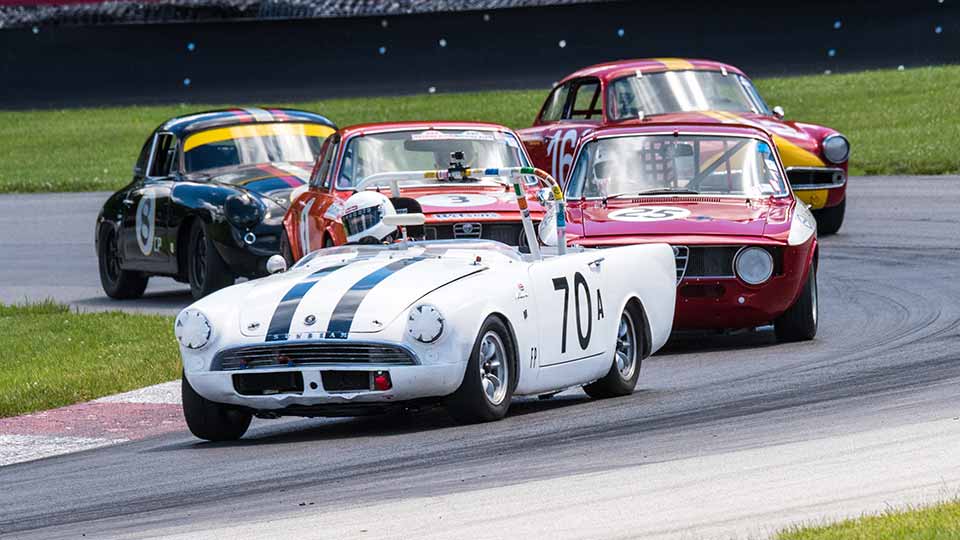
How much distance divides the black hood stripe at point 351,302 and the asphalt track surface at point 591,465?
506 mm

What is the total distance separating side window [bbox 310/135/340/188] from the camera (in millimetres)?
13805

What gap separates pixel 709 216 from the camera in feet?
38.1

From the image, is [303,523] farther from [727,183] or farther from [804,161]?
[804,161]

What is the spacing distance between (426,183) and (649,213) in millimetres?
2303

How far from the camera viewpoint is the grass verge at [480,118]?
93.6 ft

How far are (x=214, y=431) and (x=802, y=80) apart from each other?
25.7 meters

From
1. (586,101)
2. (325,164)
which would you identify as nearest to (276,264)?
(325,164)

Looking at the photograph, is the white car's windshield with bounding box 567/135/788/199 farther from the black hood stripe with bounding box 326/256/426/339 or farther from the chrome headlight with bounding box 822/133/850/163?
the chrome headlight with bounding box 822/133/850/163

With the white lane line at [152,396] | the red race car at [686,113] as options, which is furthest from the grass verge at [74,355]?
the red race car at [686,113]

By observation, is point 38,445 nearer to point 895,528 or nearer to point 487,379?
point 487,379

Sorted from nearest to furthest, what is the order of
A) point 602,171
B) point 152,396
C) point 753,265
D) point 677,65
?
point 152,396 < point 753,265 < point 602,171 < point 677,65

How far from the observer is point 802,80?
1308 inches

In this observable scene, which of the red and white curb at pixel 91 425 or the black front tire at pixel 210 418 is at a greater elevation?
the black front tire at pixel 210 418

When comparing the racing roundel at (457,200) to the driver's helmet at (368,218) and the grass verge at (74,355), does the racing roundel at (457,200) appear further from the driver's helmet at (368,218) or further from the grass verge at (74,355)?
the driver's helmet at (368,218)
